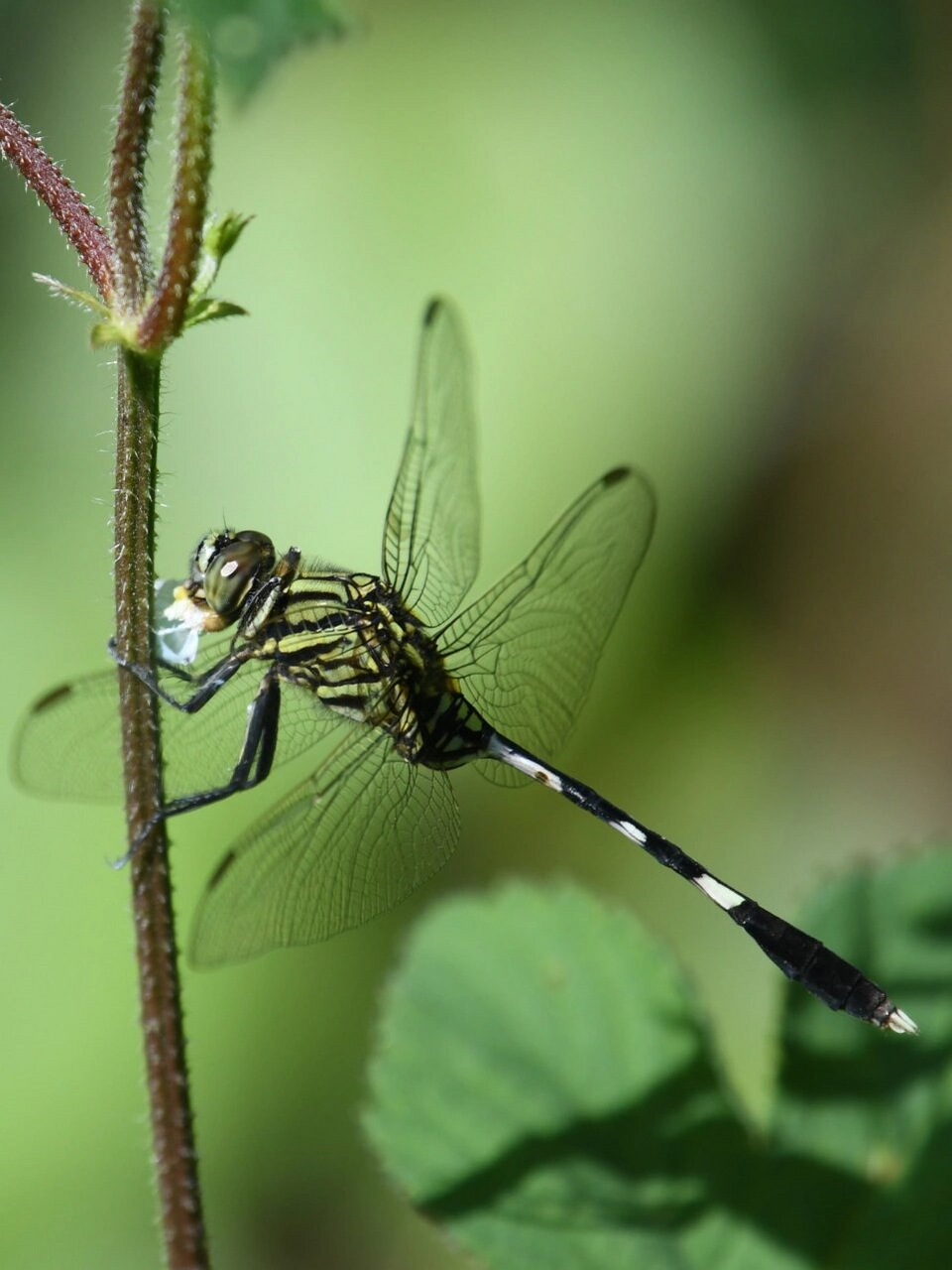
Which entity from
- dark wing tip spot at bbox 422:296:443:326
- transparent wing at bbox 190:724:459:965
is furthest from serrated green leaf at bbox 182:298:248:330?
dark wing tip spot at bbox 422:296:443:326

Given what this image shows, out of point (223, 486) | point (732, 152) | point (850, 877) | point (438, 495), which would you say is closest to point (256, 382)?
point (223, 486)

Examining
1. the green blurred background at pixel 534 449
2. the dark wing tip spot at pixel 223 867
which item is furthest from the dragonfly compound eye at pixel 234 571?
the green blurred background at pixel 534 449

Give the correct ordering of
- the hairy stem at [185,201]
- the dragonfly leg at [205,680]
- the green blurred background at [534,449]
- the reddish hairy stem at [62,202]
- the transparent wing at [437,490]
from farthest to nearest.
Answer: the green blurred background at [534,449], the transparent wing at [437,490], the dragonfly leg at [205,680], the reddish hairy stem at [62,202], the hairy stem at [185,201]

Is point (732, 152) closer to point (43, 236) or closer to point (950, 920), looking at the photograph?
point (43, 236)

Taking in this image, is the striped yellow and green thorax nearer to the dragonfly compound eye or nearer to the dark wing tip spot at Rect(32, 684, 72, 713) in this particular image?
the dragonfly compound eye

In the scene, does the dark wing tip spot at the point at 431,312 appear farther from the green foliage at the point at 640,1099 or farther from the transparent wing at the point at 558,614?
the green foliage at the point at 640,1099

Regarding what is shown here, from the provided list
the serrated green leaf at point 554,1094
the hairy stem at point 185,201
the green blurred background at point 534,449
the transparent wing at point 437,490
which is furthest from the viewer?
the green blurred background at point 534,449
